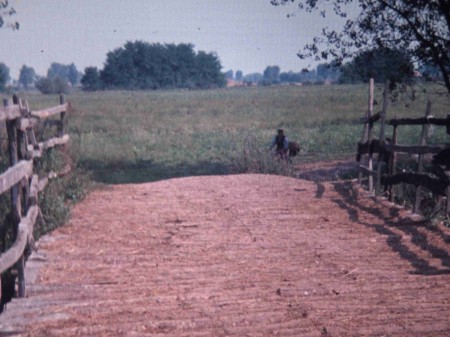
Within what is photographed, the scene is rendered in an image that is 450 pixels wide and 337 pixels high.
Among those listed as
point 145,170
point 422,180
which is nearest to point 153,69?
point 145,170

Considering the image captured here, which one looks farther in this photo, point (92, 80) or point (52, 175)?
point (92, 80)

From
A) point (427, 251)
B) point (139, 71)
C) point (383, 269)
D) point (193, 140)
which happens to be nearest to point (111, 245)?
point (383, 269)

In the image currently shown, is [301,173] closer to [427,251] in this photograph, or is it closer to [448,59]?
[448,59]

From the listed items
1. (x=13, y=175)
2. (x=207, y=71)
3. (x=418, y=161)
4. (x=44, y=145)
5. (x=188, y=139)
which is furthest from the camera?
(x=207, y=71)

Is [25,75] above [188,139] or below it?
above

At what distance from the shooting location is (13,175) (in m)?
4.68

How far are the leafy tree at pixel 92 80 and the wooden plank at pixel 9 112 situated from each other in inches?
3268

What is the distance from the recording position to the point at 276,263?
575 centimetres

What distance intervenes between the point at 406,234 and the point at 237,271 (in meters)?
2.76

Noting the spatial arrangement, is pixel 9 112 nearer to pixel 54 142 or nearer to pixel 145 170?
pixel 54 142

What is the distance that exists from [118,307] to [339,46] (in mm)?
11077

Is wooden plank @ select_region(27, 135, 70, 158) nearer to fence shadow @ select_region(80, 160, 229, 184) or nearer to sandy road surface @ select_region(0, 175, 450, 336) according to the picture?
sandy road surface @ select_region(0, 175, 450, 336)

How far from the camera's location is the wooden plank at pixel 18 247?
414 cm

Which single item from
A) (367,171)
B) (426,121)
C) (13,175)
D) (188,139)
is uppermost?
(426,121)
